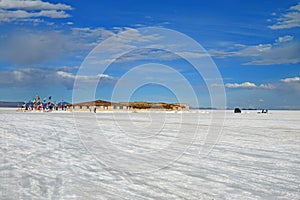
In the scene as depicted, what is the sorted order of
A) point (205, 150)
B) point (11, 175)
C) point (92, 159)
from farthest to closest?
point (205, 150) < point (92, 159) < point (11, 175)

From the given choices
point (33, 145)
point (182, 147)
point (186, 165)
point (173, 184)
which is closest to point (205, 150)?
point (182, 147)

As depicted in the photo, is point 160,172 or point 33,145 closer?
point 160,172

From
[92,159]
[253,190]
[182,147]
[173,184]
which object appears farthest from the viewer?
[182,147]

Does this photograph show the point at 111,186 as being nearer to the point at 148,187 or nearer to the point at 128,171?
the point at 148,187

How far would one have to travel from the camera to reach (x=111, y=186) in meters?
6.18

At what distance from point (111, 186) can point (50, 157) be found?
3.77m

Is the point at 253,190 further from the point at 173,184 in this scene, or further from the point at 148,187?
the point at 148,187

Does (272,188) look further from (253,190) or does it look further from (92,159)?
(92,159)

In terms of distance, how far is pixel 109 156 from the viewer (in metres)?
9.71

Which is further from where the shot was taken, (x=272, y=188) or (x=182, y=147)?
(x=182, y=147)

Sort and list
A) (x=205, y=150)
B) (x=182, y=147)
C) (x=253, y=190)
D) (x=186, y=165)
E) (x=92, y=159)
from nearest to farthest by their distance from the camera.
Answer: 1. (x=253, y=190)
2. (x=186, y=165)
3. (x=92, y=159)
4. (x=205, y=150)
5. (x=182, y=147)

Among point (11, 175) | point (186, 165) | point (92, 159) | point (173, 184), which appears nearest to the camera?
point (173, 184)

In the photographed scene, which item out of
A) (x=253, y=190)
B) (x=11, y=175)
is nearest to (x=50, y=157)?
(x=11, y=175)

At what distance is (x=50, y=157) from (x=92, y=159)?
1203 mm
